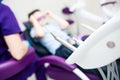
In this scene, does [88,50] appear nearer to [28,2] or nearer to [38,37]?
[38,37]

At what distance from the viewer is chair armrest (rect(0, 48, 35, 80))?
3.76ft

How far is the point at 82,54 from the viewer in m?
0.72

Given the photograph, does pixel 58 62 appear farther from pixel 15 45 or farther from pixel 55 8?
pixel 55 8

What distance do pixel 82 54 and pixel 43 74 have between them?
0.85m

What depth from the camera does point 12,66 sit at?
117cm

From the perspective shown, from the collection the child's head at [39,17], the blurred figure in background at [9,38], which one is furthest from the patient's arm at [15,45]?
the child's head at [39,17]

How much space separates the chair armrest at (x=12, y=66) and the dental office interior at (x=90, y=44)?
16 cm

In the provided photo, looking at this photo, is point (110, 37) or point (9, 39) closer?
point (110, 37)

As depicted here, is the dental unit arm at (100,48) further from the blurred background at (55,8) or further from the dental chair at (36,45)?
the blurred background at (55,8)

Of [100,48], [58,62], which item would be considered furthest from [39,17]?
[100,48]

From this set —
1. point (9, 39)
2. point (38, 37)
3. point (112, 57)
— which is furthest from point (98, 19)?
point (112, 57)

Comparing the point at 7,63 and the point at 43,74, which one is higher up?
the point at 7,63

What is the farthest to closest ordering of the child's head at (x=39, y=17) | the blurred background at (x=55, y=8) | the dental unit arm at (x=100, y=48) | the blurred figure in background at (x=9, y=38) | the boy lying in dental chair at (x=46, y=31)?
the blurred background at (x=55, y=8) → the child's head at (x=39, y=17) → the boy lying in dental chair at (x=46, y=31) → the blurred figure in background at (x=9, y=38) → the dental unit arm at (x=100, y=48)

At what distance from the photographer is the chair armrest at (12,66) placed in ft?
3.76
